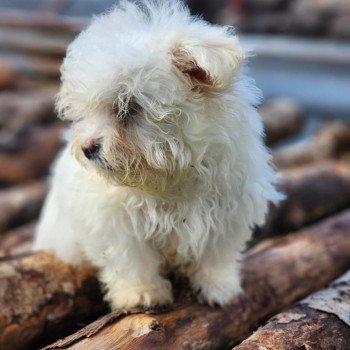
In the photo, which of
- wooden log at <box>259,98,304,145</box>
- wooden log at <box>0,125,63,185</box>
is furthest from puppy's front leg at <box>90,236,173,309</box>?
wooden log at <box>259,98,304,145</box>

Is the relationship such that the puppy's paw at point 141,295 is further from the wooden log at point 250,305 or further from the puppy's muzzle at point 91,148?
the puppy's muzzle at point 91,148

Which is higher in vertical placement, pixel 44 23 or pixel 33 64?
pixel 44 23

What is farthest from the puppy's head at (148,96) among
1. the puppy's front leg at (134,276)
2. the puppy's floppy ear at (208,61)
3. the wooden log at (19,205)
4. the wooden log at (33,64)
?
the wooden log at (33,64)

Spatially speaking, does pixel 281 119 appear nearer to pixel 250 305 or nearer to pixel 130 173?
pixel 250 305

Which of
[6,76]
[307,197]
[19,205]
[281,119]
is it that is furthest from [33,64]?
[307,197]

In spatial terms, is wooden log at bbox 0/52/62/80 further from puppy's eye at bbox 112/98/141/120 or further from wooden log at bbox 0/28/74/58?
puppy's eye at bbox 112/98/141/120

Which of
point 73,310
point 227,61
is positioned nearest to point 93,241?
point 73,310
